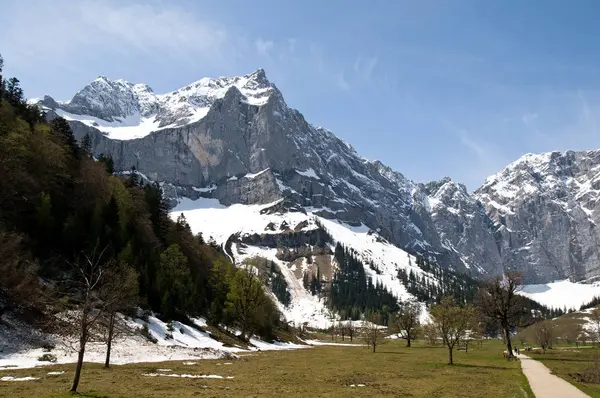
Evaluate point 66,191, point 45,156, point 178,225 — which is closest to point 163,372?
point 45,156

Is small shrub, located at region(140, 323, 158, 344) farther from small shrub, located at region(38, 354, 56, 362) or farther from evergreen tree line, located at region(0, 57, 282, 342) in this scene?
small shrub, located at region(38, 354, 56, 362)

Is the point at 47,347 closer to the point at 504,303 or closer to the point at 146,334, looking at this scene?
the point at 146,334

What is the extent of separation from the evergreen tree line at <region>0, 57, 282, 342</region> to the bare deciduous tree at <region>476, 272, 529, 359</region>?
1831 inches

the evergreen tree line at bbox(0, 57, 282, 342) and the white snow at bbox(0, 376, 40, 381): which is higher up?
the evergreen tree line at bbox(0, 57, 282, 342)

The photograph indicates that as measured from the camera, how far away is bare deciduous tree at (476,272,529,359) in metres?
76.4

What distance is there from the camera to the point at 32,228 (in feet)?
233

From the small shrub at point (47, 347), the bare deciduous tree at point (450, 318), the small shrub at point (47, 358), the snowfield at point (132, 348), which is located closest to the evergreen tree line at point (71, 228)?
the snowfield at point (132, 348)

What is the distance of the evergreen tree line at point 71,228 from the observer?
61.6m

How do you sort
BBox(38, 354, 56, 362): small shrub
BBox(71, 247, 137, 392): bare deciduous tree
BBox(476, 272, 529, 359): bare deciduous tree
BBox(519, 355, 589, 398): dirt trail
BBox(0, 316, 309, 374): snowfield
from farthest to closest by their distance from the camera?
BBox(476, 272, 529, 359): bare deciduous tree
BBox(38, 354, 56, 362): small shrub
BBox(0, 316, 309, 374): snowfield
BBox(519, 355, 589, 398): dirt trail
BBox(71, 247, 137, 392): bare deciduous tree

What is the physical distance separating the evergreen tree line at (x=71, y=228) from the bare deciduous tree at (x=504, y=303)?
4651 cm

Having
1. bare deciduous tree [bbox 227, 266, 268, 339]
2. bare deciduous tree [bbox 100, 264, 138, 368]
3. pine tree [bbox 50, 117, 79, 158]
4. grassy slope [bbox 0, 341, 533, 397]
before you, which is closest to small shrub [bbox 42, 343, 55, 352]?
bare deciduous tree [bbox 100, 264, 138, 368]

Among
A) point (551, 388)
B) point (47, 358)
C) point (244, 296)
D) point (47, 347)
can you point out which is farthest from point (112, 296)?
point (244, 296)

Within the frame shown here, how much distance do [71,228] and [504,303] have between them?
7545cm

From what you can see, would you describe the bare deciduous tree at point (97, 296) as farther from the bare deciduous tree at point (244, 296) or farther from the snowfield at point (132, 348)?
the bare deciduous tree at point (244, 296)
